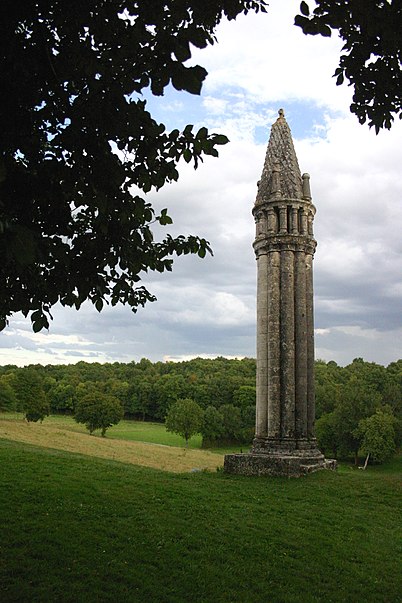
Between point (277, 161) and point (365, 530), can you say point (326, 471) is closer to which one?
point (365, 530)

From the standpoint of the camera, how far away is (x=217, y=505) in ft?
36.5

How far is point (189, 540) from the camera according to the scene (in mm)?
8336

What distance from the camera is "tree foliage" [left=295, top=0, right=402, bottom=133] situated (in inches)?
175

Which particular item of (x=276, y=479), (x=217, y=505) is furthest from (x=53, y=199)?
(x=276, y=479)

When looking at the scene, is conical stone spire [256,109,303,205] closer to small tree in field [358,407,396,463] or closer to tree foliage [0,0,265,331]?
tree foliage [0,0,265,331]

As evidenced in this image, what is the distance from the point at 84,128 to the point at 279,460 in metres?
12.9

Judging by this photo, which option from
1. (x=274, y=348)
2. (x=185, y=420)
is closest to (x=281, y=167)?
(x=274, y=348)

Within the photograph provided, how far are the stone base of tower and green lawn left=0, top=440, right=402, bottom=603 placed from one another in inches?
49.3

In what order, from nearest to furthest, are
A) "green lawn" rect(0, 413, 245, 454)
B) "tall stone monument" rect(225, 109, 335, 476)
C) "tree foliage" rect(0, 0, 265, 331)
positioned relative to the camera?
1. "tree foliage" rect(0, 0, 265, 331)
2. "tall stone monument" rect(225, 109, 335, 476)
3. "green lawn" rect(0, 413, 245, 454)

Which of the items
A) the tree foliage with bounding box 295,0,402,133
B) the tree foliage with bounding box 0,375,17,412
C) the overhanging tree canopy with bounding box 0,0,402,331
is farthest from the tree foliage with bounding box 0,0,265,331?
the tree foliage with bounding box 0,375,17,412

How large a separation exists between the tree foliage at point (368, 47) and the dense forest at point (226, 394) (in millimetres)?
39244

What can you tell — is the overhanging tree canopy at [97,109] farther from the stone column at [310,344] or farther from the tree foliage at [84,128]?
the stone column at [310,344]

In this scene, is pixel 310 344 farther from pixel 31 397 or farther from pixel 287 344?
pixel 31 397

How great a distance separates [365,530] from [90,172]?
9.05 meters
